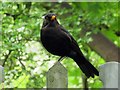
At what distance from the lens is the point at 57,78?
3.22 metres

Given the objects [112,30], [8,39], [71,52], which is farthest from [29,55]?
[112,30]

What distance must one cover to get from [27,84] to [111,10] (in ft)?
6.02

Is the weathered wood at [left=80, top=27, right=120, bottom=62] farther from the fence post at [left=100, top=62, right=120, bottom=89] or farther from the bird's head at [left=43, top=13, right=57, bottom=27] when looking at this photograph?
the fence post at [left=100, top=62, right=120, bottom=89]

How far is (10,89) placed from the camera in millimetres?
5496

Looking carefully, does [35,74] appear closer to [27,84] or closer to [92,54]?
[27,84]

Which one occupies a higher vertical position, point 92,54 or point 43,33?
point 43,33

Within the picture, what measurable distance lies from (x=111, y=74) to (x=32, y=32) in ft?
8.94

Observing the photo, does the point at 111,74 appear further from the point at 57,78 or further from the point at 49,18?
the point at 49,18

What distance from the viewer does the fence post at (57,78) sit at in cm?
322

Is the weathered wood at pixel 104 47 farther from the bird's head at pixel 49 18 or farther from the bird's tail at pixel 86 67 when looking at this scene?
the bird's tail at pixel 86 67

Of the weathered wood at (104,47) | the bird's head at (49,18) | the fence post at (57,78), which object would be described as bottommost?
the weathered wood at (104,47)

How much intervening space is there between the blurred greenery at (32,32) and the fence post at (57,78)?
174 centimetres

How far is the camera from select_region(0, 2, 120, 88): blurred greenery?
5.17m

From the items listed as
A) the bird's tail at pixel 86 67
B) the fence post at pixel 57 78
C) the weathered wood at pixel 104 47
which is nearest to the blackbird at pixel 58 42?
the bird's tail at pixel 86 67
